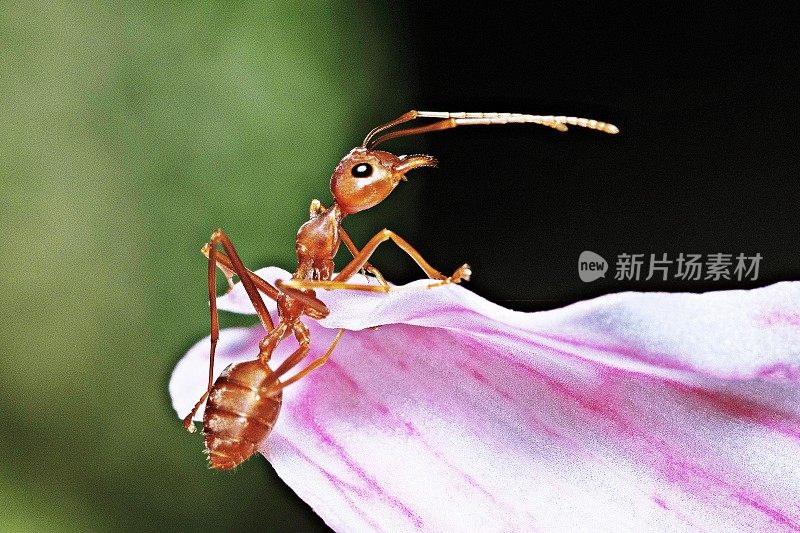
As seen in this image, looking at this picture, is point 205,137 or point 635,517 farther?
point 205,137

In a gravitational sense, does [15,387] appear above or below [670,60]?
below

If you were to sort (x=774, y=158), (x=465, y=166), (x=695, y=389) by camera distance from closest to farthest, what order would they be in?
(x=695, y=389)
(x=774, y=158)
(x=465, y=166)

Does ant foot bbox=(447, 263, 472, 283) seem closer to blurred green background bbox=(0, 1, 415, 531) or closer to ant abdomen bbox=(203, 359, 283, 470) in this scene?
ant abdomen bbox=(203, 359, 283, 470)

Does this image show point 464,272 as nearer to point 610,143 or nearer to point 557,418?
point 557,418

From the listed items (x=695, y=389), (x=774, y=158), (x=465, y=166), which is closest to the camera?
(x=695, y=389)

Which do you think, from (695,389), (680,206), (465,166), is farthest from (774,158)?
(695,389)

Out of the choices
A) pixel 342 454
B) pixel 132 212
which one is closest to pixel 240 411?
pixel 342 454

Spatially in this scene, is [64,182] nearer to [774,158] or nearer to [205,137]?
[205,137]

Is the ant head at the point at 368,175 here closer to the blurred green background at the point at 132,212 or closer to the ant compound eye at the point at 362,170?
the ant compound eye at the point at 362,170
